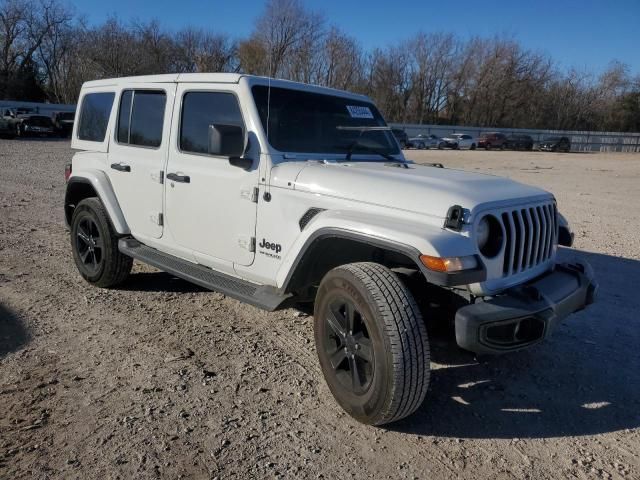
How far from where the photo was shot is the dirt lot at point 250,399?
282 centimetres

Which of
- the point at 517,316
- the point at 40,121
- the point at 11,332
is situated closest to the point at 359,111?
the point at 517,316

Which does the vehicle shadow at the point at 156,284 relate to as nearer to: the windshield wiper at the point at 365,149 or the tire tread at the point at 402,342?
the windshield wiper at the point at 365,149

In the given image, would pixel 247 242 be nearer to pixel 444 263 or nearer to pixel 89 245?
pixel 444 263

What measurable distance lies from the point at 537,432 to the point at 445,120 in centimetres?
7754

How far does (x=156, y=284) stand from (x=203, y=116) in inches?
81.8

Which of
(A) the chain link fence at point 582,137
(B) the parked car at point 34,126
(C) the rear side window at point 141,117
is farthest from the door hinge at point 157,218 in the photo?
(A) the chain link fence at point 582,137

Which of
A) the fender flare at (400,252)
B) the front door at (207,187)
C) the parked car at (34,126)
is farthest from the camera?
the parked car at (34,126)

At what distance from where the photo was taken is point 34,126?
3089 centimetres

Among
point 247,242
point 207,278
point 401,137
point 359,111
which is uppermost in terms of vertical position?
point 401,137

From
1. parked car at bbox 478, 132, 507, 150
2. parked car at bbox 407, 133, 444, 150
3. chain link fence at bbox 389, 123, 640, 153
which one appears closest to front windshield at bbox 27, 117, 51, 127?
parked car at bbox 407, 133, 444, 150

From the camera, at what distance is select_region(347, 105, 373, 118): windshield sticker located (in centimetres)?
453

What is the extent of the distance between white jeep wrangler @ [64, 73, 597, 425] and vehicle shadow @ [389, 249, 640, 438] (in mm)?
484

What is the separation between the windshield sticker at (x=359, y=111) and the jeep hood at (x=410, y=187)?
85 cm

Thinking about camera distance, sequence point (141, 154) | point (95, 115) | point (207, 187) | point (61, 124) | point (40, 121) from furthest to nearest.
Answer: point (61, 124), point (40, 121), point (95, 115), point (141, 154), point (207, 187)
